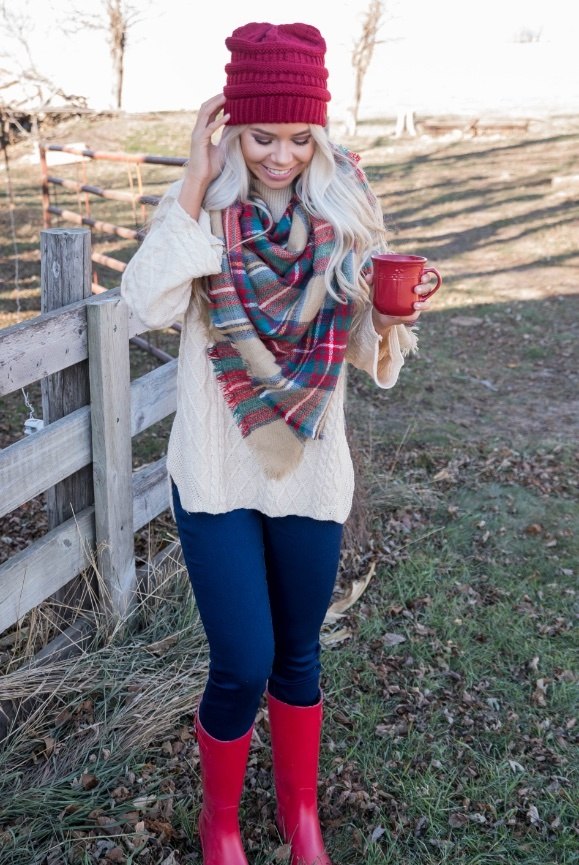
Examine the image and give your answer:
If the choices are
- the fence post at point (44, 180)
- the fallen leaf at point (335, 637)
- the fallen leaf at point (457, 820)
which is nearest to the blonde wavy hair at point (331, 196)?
the fallen leaf at point (457, 820)

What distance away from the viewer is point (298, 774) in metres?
2.26

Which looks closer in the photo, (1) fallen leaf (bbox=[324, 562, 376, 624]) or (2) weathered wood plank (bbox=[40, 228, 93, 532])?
(2) weathered wood plank (bbox=[40, 228, 93, 532])

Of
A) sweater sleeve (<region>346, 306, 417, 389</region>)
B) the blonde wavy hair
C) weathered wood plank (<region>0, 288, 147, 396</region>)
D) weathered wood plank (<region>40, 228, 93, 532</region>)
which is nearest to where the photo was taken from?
the blonde wavy hair

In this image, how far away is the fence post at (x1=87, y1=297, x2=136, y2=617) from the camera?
269cm

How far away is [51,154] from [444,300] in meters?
9.96

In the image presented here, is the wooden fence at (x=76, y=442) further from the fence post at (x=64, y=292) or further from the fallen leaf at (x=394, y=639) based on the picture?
the fallen leaf at (x=394, y=639)

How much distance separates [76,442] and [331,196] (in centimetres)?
127

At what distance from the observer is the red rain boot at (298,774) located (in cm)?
220

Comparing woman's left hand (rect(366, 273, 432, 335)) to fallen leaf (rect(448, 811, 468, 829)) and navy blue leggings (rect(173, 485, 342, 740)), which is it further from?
fallen leaf (rect(448, 811, 468, 829))

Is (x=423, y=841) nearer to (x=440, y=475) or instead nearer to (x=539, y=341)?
(x=440, y=475)

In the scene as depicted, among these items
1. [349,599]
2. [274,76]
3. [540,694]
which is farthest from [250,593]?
[349,599]

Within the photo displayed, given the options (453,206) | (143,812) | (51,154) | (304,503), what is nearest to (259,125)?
(304,503)

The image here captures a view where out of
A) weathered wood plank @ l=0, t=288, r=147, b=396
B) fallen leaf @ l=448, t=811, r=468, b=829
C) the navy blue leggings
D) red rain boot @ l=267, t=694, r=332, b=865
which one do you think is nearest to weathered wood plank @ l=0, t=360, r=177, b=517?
weathered wood plank @ l=0, t=288, r=147, b=396

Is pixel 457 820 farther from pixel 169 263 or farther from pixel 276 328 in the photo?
pixel 169 263
